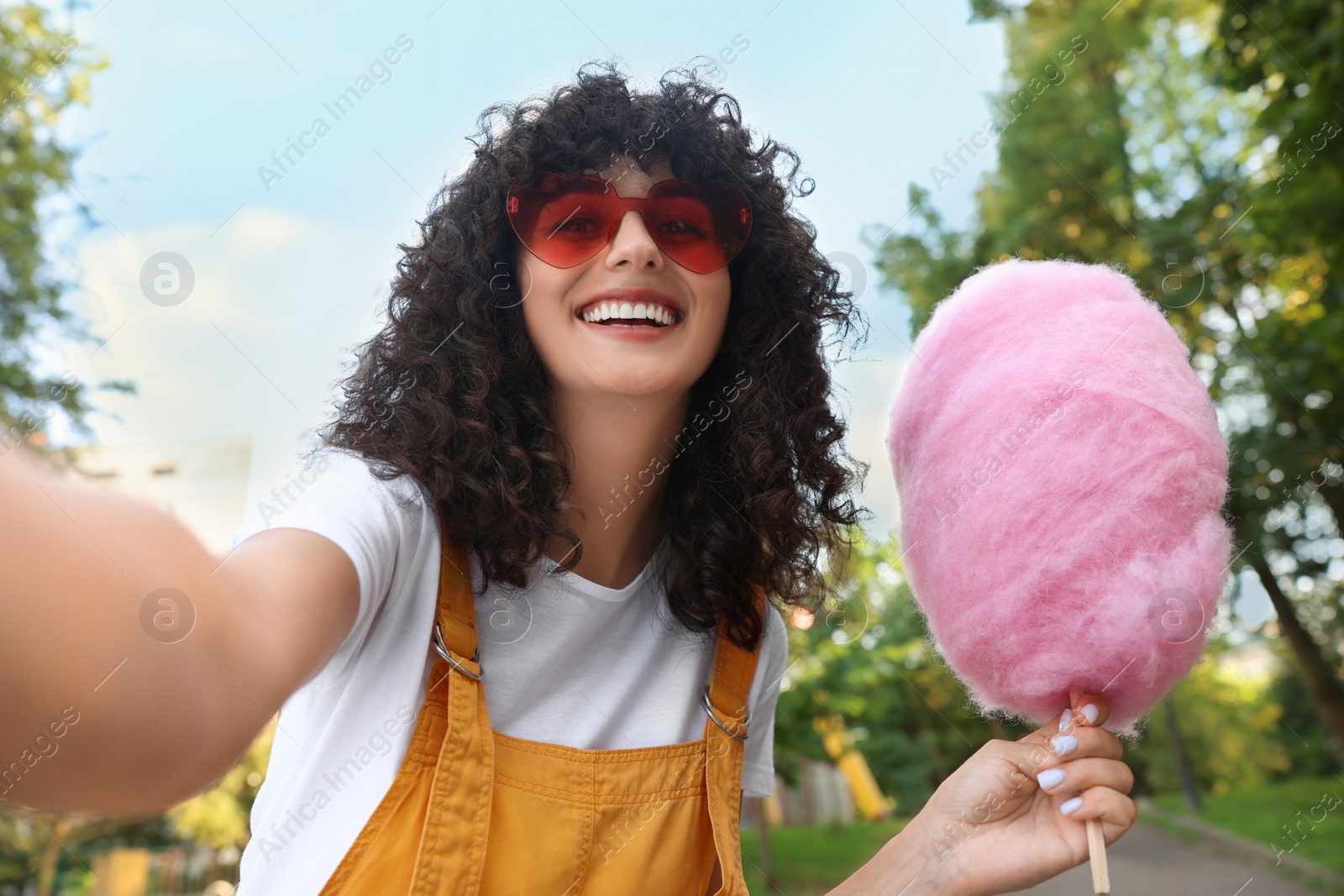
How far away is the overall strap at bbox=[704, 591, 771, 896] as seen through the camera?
1730mm

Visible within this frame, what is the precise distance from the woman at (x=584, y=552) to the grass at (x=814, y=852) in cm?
736

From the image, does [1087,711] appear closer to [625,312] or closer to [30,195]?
[625,312]

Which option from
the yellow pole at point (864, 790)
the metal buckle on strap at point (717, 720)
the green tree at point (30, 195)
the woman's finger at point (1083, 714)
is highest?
the green tree at point (30, 195)

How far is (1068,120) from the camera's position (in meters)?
9.48

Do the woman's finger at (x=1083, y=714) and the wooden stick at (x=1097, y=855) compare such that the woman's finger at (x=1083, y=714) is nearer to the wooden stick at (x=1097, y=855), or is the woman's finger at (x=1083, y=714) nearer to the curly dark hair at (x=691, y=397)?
the wooden stick at (x=1097, y=855)

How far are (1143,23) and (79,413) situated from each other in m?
10.4

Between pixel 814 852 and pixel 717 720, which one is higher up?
pixel 814 852

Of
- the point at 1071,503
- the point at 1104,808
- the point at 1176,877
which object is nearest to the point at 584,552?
the point at 1071,503

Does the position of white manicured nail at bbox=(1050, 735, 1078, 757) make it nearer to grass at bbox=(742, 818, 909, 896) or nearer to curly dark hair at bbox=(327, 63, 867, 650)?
curly dark hair at bbox=(327, 63, 867, 650)

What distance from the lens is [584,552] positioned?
180 centimetres

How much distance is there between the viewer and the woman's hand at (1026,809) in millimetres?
1528

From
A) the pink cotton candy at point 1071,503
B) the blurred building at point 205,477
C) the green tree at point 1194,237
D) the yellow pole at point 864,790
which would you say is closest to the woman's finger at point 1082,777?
the pink cotton candy at point 1071,503

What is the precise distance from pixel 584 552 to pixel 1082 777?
3.19 feet

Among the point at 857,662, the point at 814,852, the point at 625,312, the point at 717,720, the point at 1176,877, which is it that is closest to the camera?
the point at 625,312
